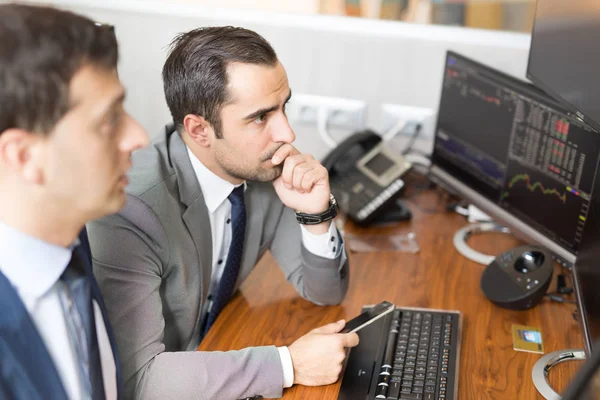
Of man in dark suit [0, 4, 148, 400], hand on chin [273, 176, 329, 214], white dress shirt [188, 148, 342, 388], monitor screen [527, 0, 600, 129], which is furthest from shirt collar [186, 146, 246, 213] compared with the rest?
monitor screen [527, 0, 600, 129]

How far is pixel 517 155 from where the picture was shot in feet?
5.41

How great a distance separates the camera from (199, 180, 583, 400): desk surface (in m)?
1.30

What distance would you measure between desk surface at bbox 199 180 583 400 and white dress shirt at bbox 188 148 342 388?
83 millimetres

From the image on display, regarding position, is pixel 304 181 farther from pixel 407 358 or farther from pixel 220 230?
pixel 407 358

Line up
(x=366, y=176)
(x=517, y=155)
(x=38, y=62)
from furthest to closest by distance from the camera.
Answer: (x=366, y=176)
(x=517, y=155)
(x=38, y=62)

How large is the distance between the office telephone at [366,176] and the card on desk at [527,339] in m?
0.53

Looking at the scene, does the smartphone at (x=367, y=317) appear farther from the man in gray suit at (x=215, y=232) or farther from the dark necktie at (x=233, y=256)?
the dark necktie at (x=233, y=256)

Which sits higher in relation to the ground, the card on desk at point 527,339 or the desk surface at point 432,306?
the card on desk at point 527,339

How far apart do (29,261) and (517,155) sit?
1.14 meters

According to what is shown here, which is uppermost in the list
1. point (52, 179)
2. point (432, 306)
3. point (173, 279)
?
point (52, 179)

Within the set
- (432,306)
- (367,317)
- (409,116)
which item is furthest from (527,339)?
(409,116)

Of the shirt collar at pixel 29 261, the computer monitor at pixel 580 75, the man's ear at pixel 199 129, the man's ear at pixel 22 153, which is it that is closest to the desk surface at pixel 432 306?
the computer monitor at pixel 580 75

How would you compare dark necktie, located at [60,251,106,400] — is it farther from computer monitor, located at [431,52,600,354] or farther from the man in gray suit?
computer monitor, located at [431,52,600,354]

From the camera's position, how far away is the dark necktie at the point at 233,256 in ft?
4.98
